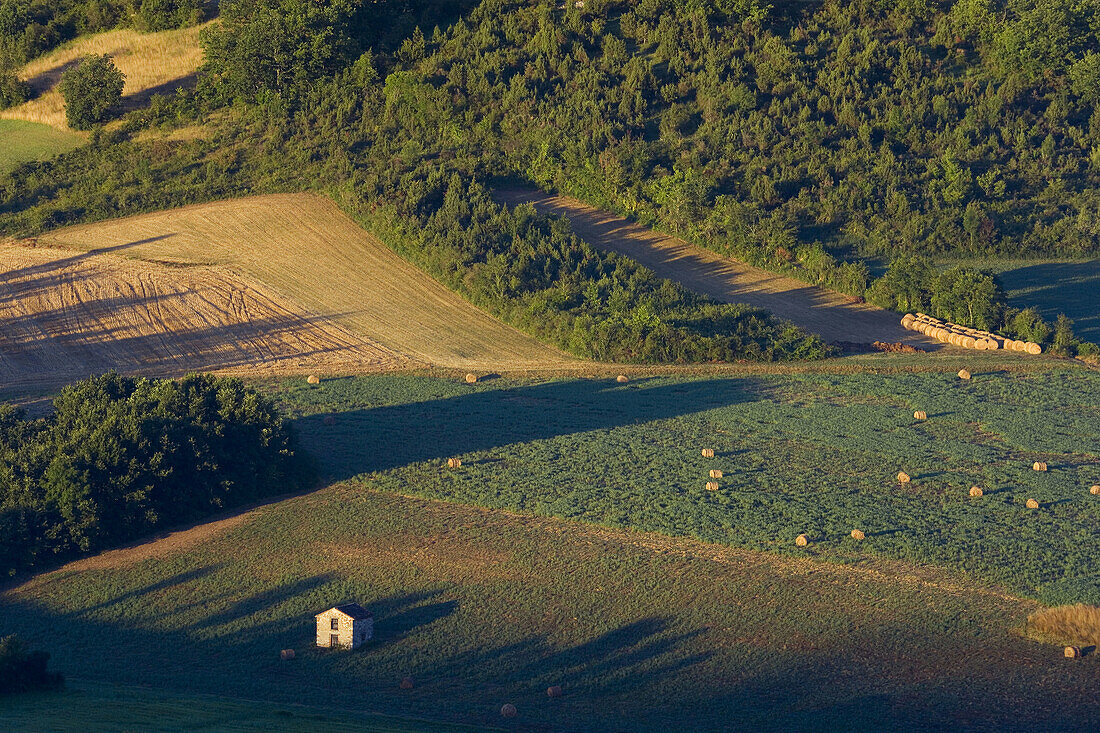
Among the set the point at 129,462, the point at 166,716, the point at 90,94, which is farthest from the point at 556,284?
the point at 166,716

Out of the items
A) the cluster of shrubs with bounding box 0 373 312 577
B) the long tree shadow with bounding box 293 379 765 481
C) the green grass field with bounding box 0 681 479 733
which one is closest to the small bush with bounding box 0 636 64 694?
the green grass field with bounding box 0 681 479 733

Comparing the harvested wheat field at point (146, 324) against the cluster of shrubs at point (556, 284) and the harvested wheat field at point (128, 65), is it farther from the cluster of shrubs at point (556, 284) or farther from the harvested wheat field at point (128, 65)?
the harvested wheat field at point (128, 65)

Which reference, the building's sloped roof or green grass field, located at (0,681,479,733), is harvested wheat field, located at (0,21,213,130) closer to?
the building's sloped roof

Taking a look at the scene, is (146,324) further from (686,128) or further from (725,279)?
(686,128)

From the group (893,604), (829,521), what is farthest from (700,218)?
(893,604)

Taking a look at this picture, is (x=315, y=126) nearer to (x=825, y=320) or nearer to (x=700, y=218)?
(x=700, y=218)

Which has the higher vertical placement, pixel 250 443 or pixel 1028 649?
pixel 250 443

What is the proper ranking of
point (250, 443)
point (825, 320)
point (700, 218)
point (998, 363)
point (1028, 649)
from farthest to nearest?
point (700, 218), point (825, 320), point (998, 363), point (250, 443), point (1028, 649)
